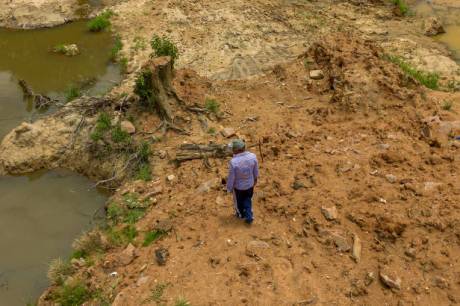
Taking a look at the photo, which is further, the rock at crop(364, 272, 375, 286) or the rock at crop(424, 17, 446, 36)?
the rock at crop(424, 17, 446, 36)

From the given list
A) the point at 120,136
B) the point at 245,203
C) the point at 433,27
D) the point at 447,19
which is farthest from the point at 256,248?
the point at 447,19

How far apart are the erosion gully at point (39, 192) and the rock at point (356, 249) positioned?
14.7 ft

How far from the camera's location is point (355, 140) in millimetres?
7633

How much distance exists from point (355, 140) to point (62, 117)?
6004mm

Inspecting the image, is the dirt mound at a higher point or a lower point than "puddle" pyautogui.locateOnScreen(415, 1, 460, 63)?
higher

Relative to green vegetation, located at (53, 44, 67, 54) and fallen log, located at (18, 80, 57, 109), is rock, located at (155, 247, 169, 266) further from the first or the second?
green vegetation, located at (53, 44, 67, 54)

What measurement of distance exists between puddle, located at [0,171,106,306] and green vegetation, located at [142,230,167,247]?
62.9 inches

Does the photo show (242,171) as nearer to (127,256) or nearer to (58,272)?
(127,256)

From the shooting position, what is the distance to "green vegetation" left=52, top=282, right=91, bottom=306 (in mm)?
5922

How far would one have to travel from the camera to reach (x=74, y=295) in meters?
5.94

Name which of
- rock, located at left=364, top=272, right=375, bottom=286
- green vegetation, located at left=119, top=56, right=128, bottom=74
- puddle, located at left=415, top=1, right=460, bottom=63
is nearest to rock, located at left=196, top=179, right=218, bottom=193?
rock, located at left=364, top=272, right=375, bottom=286

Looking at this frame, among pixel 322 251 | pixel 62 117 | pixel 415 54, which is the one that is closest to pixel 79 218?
pixel 62 117

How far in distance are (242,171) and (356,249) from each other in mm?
1685

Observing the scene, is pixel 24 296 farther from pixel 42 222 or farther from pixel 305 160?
pixel 305 160
